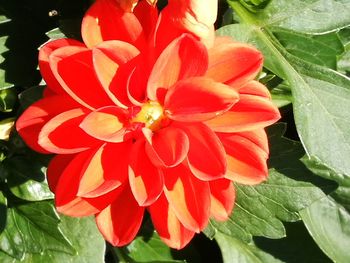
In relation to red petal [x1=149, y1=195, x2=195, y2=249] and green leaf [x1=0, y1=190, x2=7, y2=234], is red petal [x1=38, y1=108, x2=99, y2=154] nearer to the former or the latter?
red petal [x1=149, y1=195, x2=195, y2=249]

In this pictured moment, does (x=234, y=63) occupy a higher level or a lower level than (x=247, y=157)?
higher

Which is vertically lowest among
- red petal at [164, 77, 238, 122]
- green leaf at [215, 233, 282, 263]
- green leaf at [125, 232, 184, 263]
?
green leaf at [125, 232, 184, 263]

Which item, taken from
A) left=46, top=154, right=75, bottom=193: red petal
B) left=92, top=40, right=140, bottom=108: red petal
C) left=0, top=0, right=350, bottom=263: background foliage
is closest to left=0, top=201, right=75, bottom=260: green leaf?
left=0, top=0, right=350, bottom=263: background foliage

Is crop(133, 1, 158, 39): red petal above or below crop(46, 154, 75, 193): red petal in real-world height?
above

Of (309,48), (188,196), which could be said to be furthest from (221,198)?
(309,48)

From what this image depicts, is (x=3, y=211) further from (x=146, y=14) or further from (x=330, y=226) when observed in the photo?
(x=330, y=226)
